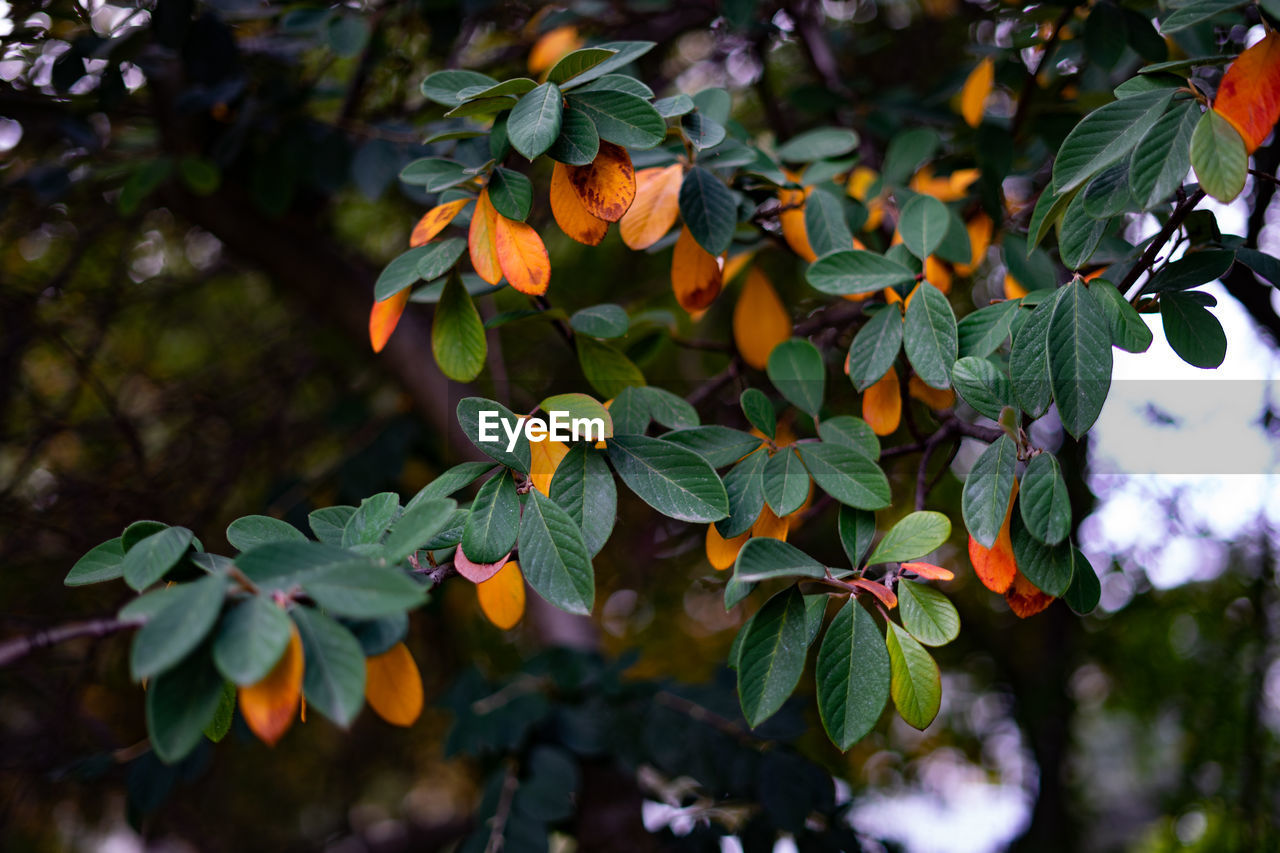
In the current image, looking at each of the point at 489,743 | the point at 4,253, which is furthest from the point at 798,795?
the point at 4,253

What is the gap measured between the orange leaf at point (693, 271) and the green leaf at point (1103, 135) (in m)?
0.31

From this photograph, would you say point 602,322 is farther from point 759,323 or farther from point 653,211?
point 759,323

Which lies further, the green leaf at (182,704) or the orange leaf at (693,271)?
the orange leaf at (693,271)

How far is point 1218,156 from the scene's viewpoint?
49 centimetres

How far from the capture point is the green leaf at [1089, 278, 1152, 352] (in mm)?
558

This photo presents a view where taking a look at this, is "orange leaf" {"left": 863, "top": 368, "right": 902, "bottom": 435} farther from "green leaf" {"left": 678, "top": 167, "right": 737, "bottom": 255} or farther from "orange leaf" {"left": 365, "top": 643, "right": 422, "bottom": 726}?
"orange leaf" {"left": 365, "top": 643, "right": 422, "bottom": 726}

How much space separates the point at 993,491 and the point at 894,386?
191mm

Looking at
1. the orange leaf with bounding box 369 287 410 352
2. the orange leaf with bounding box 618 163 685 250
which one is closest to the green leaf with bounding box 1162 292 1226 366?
the orange leaf with bounding box 618 163 685 250

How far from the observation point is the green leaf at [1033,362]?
1.82ft

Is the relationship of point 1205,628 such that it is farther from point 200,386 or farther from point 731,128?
Answer: point 200,386

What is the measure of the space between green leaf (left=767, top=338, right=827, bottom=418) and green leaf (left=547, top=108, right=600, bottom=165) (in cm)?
26

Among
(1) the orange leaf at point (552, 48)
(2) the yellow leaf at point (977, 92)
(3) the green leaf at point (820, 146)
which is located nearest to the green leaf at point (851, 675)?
(3) the green leaf at point (820, 146)

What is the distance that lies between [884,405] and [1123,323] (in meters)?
0.22

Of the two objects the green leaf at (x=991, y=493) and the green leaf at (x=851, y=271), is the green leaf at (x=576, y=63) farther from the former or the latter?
the green leaf at (x=991, y=493)
